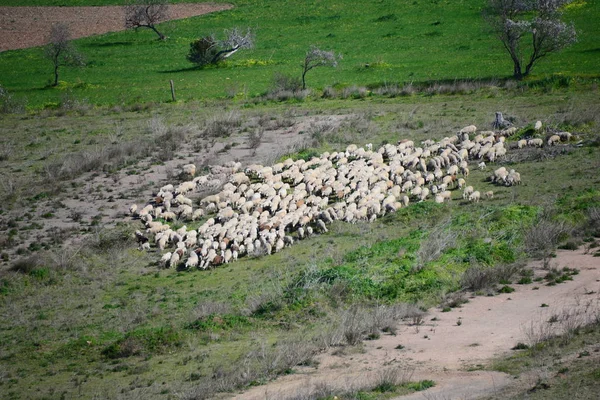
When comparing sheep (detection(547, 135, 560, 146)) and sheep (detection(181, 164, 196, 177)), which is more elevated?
sheep (detection(547, 135, 560, 146))

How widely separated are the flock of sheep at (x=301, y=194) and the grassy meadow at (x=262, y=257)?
571 mm

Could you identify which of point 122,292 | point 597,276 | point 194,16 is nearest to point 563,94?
point 597,276

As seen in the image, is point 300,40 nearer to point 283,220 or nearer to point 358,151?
point 358,151

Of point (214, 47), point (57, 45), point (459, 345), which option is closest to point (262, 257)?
point (459, 345)

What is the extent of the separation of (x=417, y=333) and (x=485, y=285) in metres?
2.90

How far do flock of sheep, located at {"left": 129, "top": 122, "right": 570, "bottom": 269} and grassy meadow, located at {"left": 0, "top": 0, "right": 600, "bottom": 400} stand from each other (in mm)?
571

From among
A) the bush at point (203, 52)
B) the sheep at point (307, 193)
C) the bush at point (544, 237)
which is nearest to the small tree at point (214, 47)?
the bush at point (203, 52)

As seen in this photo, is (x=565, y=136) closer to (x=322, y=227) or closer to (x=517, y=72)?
(x=322, y=227)

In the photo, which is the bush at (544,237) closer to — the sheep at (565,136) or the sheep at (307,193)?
the sheep at (307,193)

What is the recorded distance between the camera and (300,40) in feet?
211

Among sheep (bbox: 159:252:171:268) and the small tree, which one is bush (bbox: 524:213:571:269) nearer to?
sheep (bbox: 159:252:171:268)

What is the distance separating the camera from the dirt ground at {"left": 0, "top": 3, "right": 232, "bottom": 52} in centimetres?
7438

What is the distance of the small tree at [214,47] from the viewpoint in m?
57.3

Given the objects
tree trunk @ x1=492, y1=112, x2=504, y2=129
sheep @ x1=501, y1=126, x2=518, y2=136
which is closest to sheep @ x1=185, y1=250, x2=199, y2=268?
sheep @ x1=501, y1=126, x2=518, y2=136
